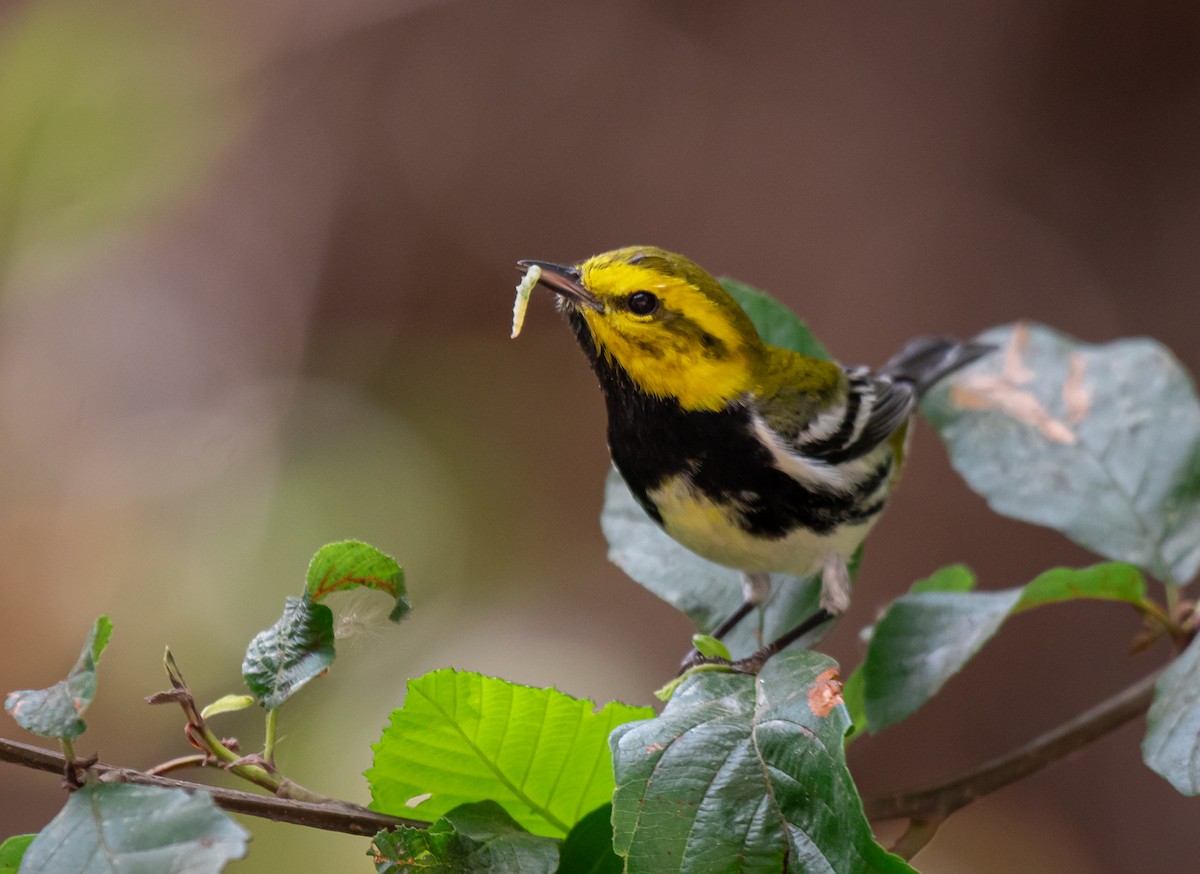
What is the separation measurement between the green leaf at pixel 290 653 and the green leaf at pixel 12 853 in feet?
0.92

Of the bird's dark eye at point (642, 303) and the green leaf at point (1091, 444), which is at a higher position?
the bird's dark eye at point (642, 303)

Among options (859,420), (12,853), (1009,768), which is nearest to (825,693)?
(1009,768)

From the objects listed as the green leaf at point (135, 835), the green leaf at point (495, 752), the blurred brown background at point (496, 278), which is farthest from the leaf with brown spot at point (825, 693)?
the blurred brown background at point (496, 278)

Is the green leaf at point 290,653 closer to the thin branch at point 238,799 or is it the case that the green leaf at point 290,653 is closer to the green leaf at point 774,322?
the thin branch at point 238,799

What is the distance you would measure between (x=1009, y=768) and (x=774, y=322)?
3.09 ft

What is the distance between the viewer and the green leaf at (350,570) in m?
1.33

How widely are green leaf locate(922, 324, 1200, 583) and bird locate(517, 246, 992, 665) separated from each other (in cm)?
30

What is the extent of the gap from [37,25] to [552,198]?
2.55m

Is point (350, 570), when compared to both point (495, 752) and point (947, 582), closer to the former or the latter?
point (495, 752)

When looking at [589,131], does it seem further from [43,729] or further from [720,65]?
[43,729]

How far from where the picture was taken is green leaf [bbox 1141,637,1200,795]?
1447mm

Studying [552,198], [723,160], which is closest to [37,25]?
[552,198]

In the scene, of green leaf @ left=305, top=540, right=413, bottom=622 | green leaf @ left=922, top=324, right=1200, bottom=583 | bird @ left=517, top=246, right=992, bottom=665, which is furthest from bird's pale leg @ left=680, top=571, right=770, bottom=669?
green leaf @ left=305, top=540, right=413, bottom=622

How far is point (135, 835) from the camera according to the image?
1109 millimetres
